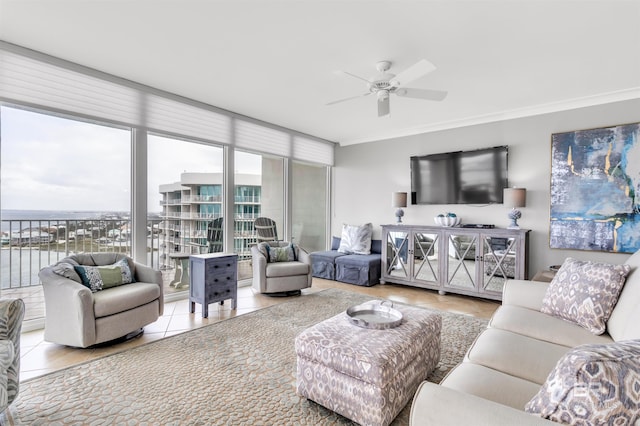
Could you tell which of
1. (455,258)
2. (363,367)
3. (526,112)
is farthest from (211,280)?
(526,112)

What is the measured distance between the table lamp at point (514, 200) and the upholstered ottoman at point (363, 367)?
9.06 feet

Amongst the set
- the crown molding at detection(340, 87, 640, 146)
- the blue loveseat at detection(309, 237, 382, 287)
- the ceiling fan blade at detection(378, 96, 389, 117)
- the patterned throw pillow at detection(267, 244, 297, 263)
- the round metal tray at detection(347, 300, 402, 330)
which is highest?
the crown molding at detection(340, 87, 640, 146)

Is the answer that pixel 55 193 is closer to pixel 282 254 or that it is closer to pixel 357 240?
pixel 282 254

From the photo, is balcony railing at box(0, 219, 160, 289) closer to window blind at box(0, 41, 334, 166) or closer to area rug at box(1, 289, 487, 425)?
window blind at box(0, 41, 334, 166)

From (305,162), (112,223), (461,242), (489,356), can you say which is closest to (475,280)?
(461,242)

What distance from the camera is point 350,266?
5016 millimetres

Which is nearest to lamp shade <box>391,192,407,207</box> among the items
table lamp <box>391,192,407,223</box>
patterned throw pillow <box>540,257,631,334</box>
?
table lamp <box>391,192,407,223</box>

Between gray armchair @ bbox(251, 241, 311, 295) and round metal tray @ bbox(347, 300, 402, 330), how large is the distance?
6.39ft

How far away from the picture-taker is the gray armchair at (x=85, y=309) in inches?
96.7

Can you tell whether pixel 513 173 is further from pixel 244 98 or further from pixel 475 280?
pixel 244 98

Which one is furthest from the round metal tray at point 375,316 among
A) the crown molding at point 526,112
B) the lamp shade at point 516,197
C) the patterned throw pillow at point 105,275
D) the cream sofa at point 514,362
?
the crown molding at point 526,112

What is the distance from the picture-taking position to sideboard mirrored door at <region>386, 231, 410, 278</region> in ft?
15.8

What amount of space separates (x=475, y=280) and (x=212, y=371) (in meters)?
3.46

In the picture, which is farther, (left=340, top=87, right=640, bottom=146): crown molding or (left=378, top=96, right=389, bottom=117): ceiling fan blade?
(left=340, top=87, right=640, bottom=146): crown molding
